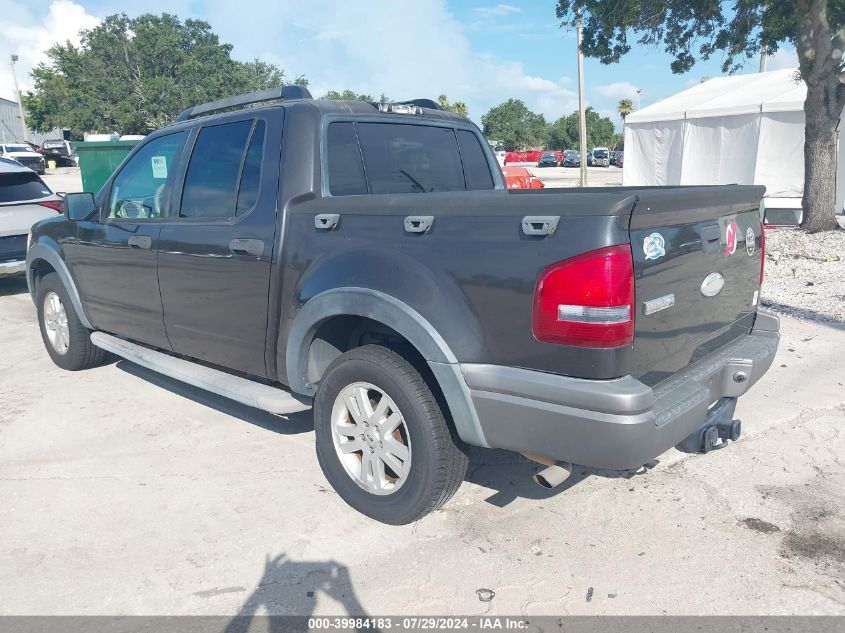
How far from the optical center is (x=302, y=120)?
3.59m

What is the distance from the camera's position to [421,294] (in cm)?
289

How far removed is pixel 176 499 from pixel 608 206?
2.61m

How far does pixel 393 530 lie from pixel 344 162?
1873 millimetres

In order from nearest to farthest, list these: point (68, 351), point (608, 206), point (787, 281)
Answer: point (608, 206), point (68, 351), point (787, 281)

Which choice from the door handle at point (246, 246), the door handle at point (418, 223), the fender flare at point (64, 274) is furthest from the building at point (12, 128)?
the door handle at point (418, 223)

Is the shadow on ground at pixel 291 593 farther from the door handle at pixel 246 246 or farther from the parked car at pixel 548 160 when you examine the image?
the parked car at pixel 548 160

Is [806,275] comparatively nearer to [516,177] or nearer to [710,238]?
[516,177]

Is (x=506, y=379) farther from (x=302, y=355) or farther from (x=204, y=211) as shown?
(x=204, y=211)

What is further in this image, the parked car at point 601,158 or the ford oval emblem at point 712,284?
the parked car at point 601,158

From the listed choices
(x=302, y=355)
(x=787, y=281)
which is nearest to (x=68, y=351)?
(x=302, y=355)

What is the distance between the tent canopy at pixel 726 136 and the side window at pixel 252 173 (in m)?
16.4

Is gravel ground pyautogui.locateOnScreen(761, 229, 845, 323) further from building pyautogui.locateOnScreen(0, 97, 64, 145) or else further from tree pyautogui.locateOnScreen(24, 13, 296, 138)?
building pyautogui.locateOnScreen(0, 97, 64, 145)

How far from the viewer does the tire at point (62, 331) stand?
552 centimetres

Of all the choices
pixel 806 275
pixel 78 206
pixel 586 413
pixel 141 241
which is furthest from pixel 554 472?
pixel 806 275
